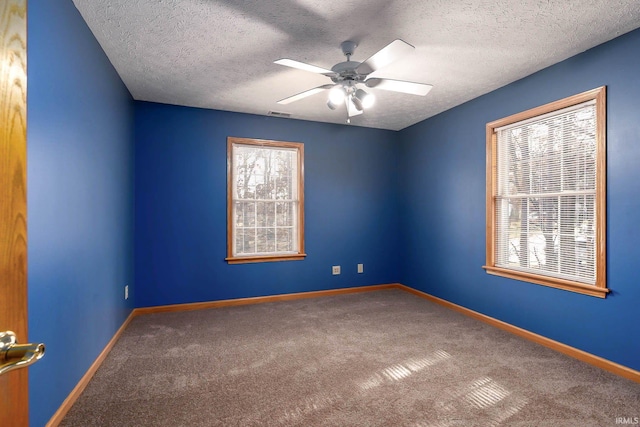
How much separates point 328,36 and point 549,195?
2423 mm


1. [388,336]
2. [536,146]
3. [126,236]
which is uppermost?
[536,146]

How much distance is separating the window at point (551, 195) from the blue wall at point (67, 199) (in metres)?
3.67

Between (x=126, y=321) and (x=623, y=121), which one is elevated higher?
→ (x=623, y=121)

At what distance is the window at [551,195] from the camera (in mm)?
2602

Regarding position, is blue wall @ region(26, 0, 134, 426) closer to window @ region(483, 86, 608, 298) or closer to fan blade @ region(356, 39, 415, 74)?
fan blade @ region(356, 39, 415, 74)

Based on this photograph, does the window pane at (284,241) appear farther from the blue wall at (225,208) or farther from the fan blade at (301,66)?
the fan blade at (301,66)

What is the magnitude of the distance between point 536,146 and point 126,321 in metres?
4.48

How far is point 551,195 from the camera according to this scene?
2971 millimetres

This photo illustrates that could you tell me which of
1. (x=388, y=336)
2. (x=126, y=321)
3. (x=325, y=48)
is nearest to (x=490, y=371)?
(x=388, y=336)

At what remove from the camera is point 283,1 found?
200cm

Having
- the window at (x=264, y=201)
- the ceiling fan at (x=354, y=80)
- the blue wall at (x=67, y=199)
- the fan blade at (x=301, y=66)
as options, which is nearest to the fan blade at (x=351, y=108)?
the ceiling fan at (x=354, y=80)

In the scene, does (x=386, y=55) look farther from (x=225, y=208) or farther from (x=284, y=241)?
(x=284, y=241)

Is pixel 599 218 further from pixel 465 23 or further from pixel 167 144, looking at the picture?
pixel 167 144

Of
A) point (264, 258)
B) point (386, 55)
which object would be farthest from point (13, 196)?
point (264, 258)
